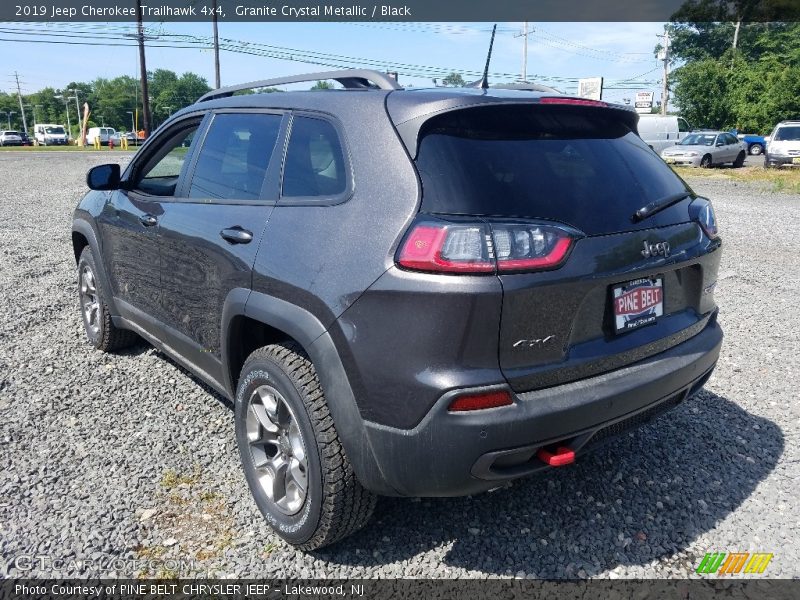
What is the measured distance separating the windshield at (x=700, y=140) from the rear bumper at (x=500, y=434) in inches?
1060

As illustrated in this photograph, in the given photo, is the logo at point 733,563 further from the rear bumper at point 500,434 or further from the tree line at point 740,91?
the tree line at point 740,91

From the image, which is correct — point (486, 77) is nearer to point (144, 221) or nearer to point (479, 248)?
point (479, 248)

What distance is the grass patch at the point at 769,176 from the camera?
56.3ft

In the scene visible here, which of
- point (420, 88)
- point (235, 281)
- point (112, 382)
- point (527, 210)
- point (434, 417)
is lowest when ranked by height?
point (112, 382)

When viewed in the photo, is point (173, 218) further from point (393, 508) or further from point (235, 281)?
point (393, 508)

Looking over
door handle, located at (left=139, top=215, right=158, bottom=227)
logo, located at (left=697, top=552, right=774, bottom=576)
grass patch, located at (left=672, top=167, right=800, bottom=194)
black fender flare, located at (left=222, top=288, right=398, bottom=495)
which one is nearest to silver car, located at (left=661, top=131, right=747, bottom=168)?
grass patch, located at (left=672, top=167, right=800, bottom=194)

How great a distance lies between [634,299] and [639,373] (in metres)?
0.28

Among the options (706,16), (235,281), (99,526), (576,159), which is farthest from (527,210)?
(706,16)

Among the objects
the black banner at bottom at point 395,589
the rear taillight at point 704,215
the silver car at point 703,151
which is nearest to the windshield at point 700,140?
the silver car at point 703,151

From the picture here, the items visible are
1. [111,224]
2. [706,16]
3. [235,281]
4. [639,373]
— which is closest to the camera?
[639,373]

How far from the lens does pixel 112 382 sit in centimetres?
423

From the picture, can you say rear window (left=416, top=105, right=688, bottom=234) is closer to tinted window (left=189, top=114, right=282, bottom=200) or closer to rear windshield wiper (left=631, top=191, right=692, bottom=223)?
rear windshield wiper (left=631, top=191, right=692, bottom=223)

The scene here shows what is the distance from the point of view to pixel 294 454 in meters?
2.57

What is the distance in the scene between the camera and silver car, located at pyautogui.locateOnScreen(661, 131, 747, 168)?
25453 mm
